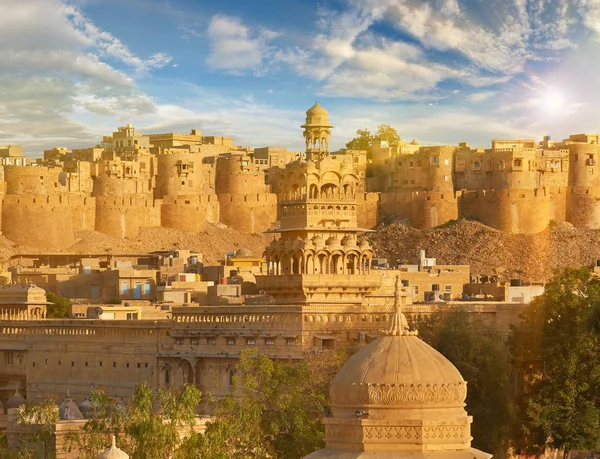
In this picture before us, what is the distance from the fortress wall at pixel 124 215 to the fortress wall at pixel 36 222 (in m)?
2.47

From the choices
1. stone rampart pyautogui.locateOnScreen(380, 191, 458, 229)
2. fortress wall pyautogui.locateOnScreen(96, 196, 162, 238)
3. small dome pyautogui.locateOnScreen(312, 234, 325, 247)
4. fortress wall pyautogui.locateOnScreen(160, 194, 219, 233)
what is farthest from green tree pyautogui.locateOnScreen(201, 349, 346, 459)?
stone rampart pyautogui.locateOnScreen(380, 191, 458, 229)

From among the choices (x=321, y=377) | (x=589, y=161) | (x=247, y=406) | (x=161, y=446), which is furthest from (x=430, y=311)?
(x=589, y=161)

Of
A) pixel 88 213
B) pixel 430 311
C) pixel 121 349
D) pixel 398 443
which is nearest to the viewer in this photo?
pixel 398 443

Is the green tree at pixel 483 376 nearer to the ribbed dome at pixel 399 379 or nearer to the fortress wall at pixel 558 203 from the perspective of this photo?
the ribbed dome at pixel 399 379

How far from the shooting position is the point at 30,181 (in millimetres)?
95562

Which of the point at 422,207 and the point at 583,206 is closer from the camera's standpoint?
the point at 583,206

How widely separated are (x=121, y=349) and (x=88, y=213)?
4891 cm

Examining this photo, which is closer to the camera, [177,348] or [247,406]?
[247,406]

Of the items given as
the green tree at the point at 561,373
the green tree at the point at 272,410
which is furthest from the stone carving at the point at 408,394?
the green tree at the point at 561,373

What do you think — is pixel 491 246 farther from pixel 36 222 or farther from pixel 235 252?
pixel 36 222

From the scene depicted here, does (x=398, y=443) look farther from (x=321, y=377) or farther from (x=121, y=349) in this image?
(x=121, y=349)

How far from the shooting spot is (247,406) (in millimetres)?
37094

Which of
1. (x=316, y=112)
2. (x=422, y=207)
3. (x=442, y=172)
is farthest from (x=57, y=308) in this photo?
(x=442, y=172)

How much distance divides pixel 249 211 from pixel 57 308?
124 ft
